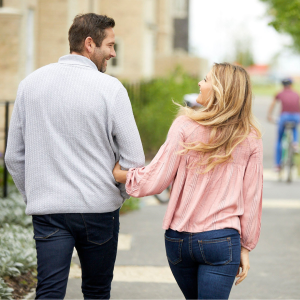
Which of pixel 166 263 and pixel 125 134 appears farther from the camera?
pixel 166 263

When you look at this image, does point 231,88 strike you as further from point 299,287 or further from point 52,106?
point 299,287

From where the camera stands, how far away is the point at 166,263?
5.60 meters

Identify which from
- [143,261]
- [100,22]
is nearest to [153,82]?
[143,261]

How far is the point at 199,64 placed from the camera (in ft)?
91.3

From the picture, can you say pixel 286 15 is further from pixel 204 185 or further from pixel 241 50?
pixel 241 50

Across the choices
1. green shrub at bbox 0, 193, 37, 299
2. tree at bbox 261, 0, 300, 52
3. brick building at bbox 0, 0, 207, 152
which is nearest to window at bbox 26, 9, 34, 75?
brick building at bbox 0, 0, 207, 152

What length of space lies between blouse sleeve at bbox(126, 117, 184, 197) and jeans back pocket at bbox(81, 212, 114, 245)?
19cm

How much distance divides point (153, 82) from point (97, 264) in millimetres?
13263

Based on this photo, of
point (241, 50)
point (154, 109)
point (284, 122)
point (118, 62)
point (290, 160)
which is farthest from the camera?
point (241, 50)

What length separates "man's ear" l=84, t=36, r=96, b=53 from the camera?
111 inches

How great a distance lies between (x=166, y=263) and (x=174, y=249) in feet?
9.86

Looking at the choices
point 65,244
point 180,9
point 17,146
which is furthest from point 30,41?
point 180,9

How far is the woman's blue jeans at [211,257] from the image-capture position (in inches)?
101

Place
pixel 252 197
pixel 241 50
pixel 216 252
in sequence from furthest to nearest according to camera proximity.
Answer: pixel 241 50 → pixel 252 197 → pixel 216 252
